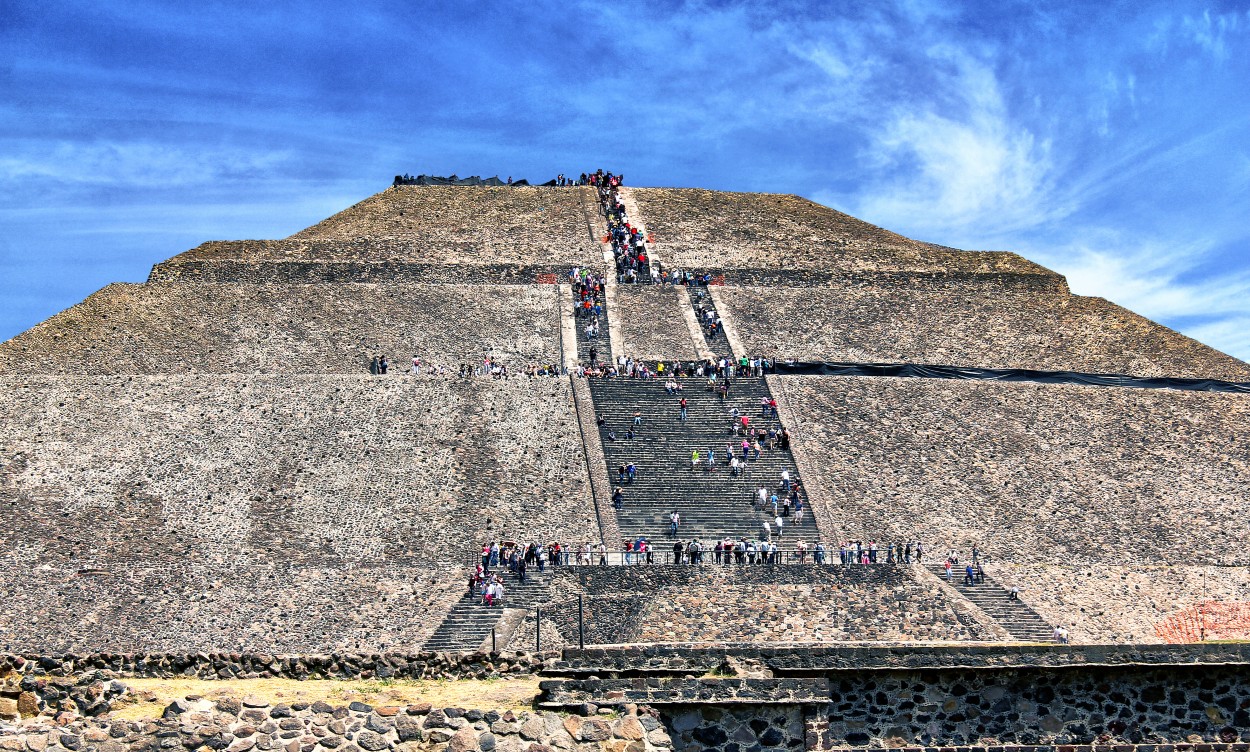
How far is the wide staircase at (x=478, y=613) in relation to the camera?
28.2 metres

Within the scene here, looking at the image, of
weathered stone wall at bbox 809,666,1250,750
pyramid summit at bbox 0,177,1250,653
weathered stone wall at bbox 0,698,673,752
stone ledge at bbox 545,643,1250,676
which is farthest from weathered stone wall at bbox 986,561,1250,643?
weathered stone wall at bbox 0,698,673,752

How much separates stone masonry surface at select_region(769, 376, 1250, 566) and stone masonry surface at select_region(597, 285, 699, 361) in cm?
520

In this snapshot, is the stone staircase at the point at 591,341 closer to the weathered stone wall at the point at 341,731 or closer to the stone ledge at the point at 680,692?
the stone ledge at the point at 680,692

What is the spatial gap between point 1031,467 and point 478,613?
55.4 ft

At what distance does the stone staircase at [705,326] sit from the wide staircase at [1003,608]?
1669 cm

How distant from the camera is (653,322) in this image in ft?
167

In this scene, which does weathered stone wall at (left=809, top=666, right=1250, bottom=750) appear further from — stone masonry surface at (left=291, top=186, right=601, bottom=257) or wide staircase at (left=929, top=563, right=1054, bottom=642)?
stone masonry surface at (left=291, top=186, right=601, bottom=257)

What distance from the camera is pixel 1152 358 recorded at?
48312 millimetres

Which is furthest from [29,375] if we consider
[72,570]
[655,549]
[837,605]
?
[837,605]

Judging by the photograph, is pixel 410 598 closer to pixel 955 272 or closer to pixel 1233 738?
pixel 1233 738

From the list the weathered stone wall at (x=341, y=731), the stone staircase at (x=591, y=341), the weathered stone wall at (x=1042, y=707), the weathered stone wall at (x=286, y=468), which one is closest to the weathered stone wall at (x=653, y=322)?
the stone staircase at (x=591, y=341)

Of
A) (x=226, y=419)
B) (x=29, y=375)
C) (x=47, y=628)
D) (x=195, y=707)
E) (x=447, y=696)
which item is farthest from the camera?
(x=29, y=375)

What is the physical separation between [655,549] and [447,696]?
21899 mm

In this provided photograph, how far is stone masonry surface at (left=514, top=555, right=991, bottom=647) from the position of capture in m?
28.7
